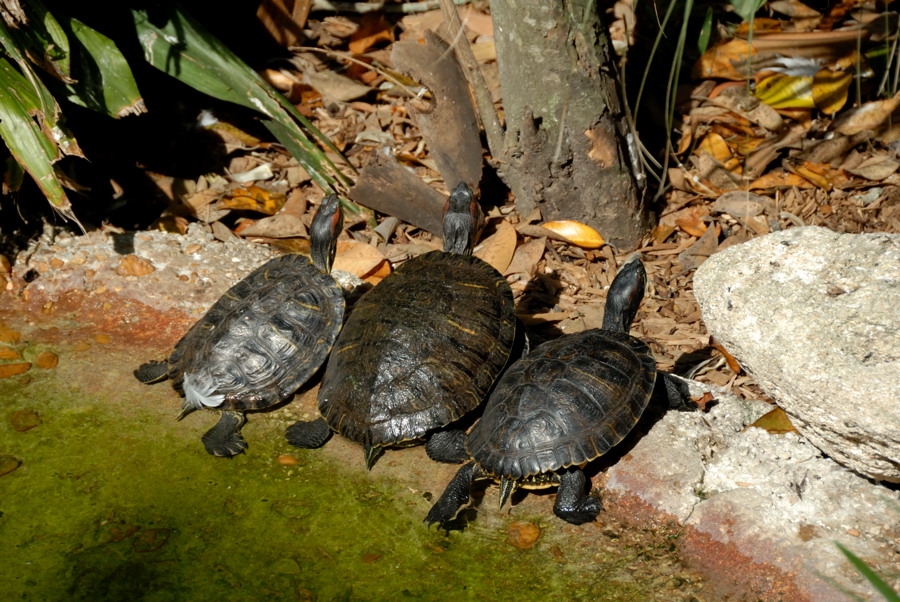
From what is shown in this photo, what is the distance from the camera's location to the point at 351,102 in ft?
Result: 19.0

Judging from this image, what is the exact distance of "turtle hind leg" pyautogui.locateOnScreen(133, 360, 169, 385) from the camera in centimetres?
381

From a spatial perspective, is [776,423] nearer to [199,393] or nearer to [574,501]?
[574,501]

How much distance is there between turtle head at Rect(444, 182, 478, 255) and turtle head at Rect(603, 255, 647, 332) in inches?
33.7

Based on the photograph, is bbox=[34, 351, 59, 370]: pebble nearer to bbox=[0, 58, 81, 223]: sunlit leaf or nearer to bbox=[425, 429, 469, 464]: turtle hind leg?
bbox=[0, 58, 81, 223]: sunlit leaf

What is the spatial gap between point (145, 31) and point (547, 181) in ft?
8.09

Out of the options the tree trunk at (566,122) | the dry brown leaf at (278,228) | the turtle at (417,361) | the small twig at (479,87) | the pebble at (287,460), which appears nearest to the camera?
the turtle at (417,361)

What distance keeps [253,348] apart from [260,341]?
5 centimetres

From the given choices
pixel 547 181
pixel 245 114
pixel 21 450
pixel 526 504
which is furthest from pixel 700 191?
pixel 21 450

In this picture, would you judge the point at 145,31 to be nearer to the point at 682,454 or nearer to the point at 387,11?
the point at 387,11

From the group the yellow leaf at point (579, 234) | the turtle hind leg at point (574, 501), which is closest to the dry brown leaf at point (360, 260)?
the yellow leaf at point (579, 234)

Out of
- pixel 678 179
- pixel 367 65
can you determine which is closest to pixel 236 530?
pixel 678 179

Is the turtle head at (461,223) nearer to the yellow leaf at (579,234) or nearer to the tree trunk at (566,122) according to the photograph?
the tree trunk at (566,122)

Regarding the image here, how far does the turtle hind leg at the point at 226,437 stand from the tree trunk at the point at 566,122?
6.90 ft

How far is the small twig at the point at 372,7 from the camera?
236 inches
